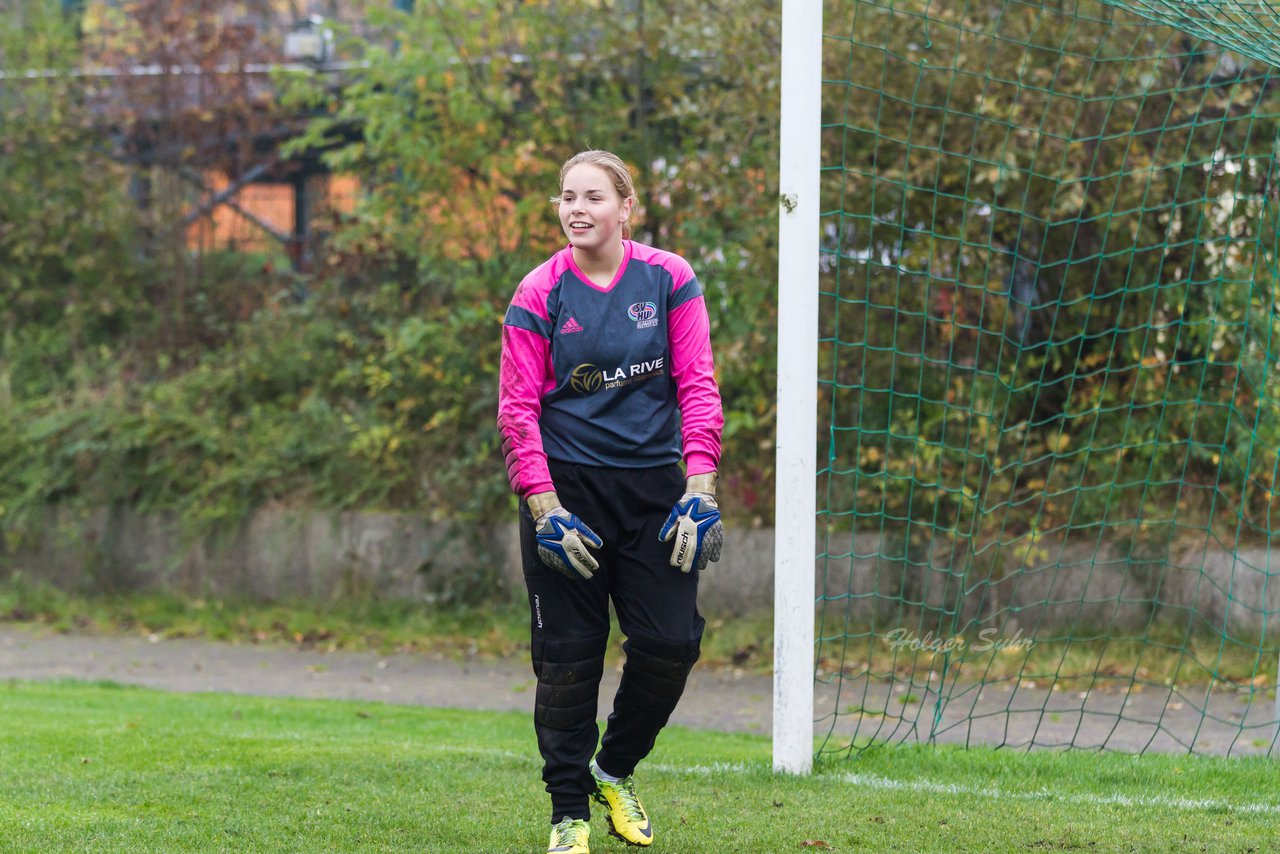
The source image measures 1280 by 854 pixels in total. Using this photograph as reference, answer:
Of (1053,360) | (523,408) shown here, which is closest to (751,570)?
(1053,360)

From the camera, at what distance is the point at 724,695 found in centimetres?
813

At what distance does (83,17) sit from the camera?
12844mm

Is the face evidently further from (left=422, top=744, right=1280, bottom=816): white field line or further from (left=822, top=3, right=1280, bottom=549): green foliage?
(left=822, top=3, right=1280, bottom=549): green foliage

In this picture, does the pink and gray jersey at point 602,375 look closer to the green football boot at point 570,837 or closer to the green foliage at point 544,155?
the green football boot at point 570,837

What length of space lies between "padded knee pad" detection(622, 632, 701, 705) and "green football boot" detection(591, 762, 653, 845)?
318mm

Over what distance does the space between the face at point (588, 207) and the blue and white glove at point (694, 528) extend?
72cm

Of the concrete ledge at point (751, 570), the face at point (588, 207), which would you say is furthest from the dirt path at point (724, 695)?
the face at point (588, 207)

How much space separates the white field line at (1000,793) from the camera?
4.75 meters

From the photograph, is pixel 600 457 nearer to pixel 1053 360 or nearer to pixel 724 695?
pixel 724 695

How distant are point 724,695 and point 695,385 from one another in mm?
4356

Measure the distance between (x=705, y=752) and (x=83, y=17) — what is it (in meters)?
9.88

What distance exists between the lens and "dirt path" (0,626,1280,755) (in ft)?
22.1

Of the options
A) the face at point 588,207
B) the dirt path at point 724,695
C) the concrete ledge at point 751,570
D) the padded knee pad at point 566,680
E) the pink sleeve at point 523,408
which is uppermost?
the face at point 588,207

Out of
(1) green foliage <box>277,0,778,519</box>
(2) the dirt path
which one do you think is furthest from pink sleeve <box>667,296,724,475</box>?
(1) green foliage <box>277,0,778,519</box>
